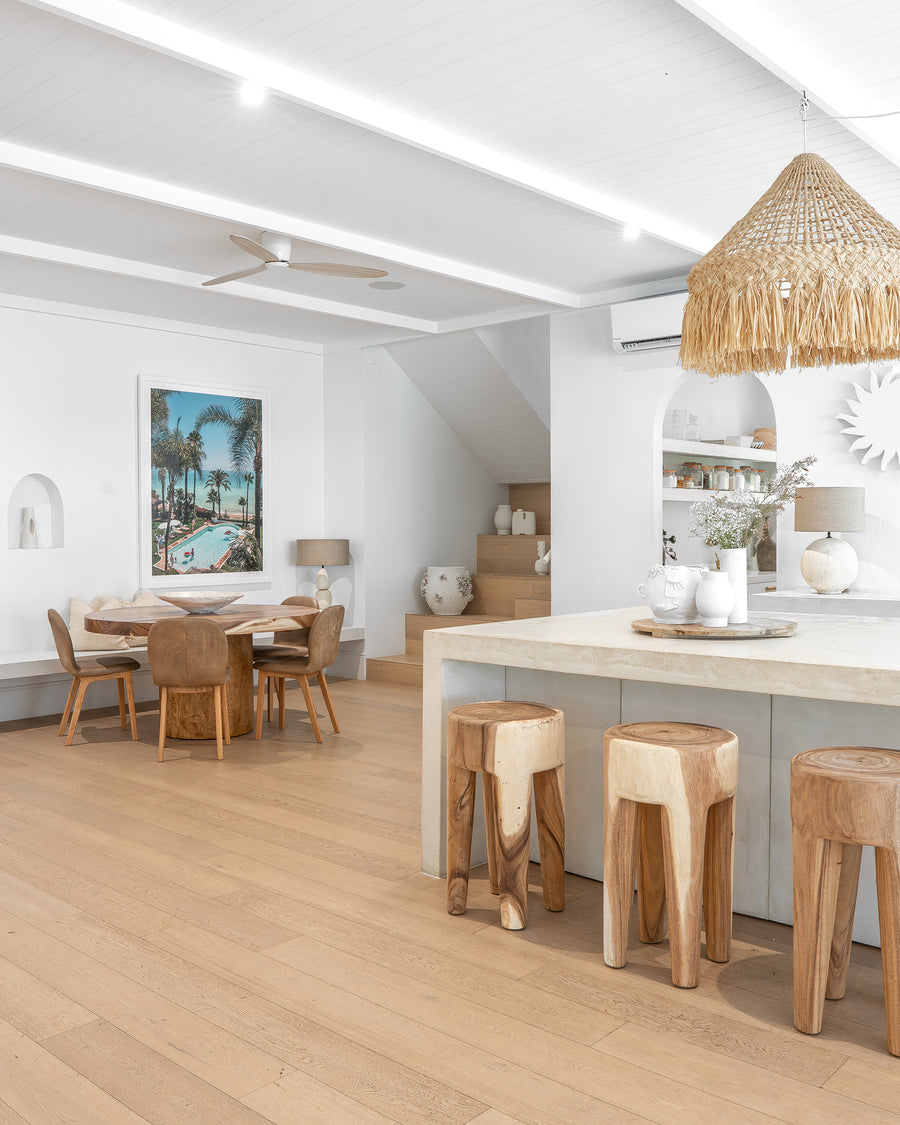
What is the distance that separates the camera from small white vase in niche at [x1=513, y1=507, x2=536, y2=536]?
9164 millimetres

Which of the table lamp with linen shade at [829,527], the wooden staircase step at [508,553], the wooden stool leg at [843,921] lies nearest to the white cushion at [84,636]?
the wooden staircase step at [508,553]

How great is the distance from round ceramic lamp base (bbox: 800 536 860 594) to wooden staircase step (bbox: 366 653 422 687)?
134 inches

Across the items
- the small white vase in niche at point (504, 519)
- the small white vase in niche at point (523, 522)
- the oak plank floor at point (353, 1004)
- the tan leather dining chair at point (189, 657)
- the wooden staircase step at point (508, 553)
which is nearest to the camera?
the oak plank floor at point (353, 1004)

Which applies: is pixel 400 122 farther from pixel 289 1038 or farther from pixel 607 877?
pixel 289 1038

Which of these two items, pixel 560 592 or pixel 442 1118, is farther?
pixel 560 592

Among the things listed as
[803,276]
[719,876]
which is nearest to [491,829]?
[719,876]

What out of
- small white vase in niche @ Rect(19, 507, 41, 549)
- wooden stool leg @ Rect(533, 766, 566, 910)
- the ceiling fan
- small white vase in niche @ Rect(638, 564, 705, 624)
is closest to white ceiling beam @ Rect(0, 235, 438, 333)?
the ceiling fan

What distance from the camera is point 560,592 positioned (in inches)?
281

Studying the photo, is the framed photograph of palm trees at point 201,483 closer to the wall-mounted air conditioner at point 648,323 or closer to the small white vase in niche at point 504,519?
the small white vase in niche at point 504,519

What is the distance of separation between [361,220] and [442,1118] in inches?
176

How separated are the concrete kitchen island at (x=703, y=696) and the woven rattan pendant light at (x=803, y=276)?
869mm

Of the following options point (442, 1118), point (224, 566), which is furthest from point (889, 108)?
point (224, 566)

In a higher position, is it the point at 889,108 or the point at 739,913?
the point at 889,108

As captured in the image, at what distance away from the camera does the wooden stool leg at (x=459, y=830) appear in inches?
120
